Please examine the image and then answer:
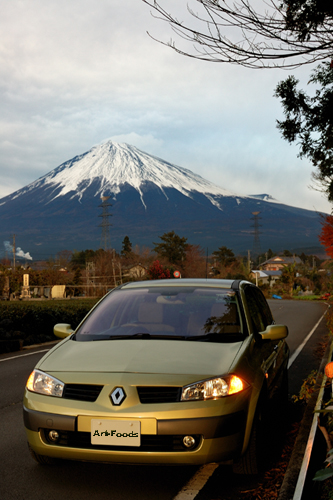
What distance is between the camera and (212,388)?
377cm

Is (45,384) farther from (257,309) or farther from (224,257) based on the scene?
(224,257)

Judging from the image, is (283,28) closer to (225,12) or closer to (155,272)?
(225,12)

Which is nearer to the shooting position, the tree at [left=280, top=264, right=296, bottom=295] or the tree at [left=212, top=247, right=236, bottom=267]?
the tree at [left=280, top=264, right=296, bottom=295]

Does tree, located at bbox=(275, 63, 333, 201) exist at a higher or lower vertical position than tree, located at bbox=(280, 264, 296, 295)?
higher

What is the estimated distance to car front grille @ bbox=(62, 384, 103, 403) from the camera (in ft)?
12.3

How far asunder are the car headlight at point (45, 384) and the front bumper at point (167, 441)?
17cm

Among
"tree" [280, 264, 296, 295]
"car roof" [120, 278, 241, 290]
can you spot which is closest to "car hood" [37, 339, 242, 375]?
"car roof" [120, 278, 241, 290]

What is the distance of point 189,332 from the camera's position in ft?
15.3

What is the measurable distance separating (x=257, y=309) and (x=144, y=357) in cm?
203

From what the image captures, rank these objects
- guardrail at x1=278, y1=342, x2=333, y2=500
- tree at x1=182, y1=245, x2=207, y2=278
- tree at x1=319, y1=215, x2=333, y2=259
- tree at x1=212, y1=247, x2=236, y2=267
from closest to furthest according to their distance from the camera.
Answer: guardrail at x1=278, y1=342, x2=333, y2=500, tree at x1=319, y1=215, x2=333, y2=259, tree at x1=182, y1=245, x2=207, y2=278, tree at x1=212, y1=247, x2=236, y2=267

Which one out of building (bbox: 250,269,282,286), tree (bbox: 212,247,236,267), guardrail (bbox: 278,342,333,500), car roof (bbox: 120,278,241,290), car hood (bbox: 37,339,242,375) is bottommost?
building (bbox: 250,269,282,286)

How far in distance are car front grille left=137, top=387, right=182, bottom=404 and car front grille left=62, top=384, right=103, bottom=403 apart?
0.97ft

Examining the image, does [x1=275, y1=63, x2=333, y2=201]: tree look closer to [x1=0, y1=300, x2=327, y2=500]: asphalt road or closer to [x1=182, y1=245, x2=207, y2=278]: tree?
[x1=0, y1=300, x2=327, y2=500]: asphalt road

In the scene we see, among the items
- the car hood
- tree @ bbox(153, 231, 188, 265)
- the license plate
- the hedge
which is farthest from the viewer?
tree @ bbox(153, 231, 188, 265)
